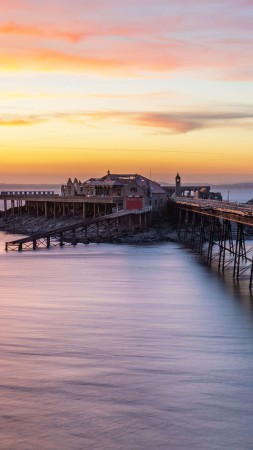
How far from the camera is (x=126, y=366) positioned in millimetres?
24406

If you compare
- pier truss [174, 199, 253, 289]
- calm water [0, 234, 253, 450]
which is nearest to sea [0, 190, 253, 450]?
calm water [0, 234, 253, 450]

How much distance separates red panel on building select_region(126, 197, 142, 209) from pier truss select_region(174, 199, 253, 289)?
417cm

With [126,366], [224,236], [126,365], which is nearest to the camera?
[126,366]

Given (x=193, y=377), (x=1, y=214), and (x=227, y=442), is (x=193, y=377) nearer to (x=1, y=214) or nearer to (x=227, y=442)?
(x=227, y=442)

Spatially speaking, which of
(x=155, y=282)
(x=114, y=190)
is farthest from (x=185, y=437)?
(x=114, y=190)

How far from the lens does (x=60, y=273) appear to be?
164 feet

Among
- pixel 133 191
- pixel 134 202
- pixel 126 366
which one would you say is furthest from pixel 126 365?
pixel 133 191

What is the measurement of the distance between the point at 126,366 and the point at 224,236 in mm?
36217

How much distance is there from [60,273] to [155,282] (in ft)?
24.7

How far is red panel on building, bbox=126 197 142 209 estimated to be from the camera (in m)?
84.0

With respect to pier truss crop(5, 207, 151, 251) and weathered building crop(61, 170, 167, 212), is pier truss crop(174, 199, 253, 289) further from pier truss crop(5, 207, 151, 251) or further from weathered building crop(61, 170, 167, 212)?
pier truss crop(5, 207, 151, 251)

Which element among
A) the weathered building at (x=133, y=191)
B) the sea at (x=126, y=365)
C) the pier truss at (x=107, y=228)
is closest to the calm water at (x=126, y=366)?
the sea at (x=126, y=365)

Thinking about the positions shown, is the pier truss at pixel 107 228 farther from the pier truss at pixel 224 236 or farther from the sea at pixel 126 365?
the sea at pixel 126 365

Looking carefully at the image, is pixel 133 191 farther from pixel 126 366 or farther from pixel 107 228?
pixel 126 366
